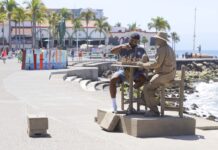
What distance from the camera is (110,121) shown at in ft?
36.5

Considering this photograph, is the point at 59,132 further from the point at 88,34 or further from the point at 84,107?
the point at 88,34

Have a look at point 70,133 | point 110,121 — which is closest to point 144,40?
point 110,121

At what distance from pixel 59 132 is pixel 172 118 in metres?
2.19

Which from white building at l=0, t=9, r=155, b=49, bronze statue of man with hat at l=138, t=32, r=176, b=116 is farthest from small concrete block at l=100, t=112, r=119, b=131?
white building at l=0, t=9, r=155, b=49

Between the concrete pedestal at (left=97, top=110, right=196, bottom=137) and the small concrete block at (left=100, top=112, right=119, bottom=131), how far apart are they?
0.78ft

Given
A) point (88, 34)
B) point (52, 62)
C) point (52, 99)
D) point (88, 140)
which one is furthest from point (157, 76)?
point (88, 34)

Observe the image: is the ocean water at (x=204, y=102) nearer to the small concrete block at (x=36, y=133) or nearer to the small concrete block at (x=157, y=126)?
the small concrete block at (x=157, y=126)

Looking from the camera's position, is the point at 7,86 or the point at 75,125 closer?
the point at 75,125

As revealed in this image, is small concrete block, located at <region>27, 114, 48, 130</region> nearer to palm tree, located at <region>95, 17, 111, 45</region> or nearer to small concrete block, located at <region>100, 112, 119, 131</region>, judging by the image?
small concrete block, located at <region>100, 112, 119, 131</region>

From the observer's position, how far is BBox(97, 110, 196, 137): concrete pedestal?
1030 centimetres

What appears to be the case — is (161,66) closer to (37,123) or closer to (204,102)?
(37,123)

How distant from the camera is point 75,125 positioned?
39.1ft

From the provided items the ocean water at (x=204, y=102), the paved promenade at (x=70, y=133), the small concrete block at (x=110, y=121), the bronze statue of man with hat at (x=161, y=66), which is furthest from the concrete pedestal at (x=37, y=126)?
the ocean water at (x=204, y=102)

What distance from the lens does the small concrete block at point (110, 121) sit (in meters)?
11.0
